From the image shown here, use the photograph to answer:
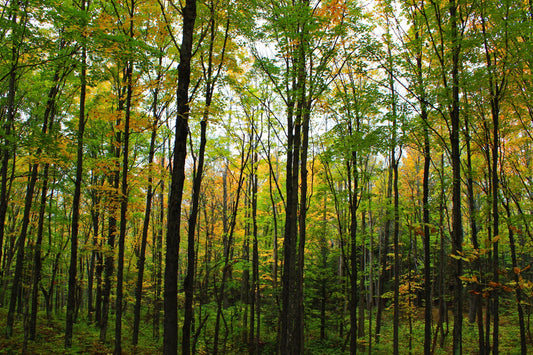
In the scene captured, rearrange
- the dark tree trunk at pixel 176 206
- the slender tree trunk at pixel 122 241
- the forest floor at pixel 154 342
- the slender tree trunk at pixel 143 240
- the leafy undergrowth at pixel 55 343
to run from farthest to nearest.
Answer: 1. the slender tree trunk at pixel 143 240
2. the forest floor at pixel 154 342
3. the leafy undergrowth at pixel 55 343
4. the slender tree trunk at pixel 122 241
5. the dark tree trunk at pixel 176 206

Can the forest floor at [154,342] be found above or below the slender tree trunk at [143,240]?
below

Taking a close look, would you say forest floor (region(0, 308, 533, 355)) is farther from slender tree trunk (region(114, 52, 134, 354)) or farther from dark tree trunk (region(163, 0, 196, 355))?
dark tree trunk (region(163, 0, 196, 355))

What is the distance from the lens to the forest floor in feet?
30.1

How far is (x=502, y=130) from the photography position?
913cm

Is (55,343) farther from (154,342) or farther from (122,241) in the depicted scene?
(122,241)

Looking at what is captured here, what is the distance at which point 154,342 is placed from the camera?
12.3 meters

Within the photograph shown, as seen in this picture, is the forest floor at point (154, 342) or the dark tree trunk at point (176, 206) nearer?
the dark tree trunk at point (176, 206)

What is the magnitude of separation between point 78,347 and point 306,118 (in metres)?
10.1

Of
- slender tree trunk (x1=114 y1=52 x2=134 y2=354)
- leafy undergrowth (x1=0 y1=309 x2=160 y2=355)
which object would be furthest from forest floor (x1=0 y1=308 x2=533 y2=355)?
slender tree trunk (x1=114 y1=52 x2=134 y2=354)

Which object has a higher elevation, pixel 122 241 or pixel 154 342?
pixel 122 241

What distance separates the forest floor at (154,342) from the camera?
918 cm

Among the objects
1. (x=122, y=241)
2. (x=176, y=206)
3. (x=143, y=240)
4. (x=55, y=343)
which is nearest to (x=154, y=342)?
(x=55, y=343)

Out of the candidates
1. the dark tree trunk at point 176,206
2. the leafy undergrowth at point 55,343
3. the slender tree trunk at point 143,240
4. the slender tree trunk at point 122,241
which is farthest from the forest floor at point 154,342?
the dark tree trunk at point 176,206

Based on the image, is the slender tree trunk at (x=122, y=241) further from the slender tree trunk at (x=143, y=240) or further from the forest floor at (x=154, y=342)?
the forest floor at (x=154, y=342)
